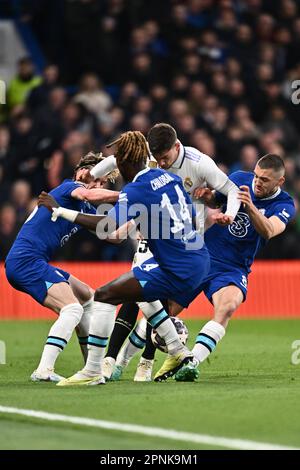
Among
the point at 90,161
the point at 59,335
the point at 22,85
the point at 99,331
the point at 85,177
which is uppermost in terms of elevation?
the point at 22,85

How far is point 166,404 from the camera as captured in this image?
7938mm

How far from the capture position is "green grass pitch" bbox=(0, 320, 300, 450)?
6.74m

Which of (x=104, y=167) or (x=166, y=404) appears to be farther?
(x=104, y=167)

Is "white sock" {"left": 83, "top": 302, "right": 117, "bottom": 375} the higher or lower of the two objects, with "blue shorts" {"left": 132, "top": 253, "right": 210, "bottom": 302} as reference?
lower

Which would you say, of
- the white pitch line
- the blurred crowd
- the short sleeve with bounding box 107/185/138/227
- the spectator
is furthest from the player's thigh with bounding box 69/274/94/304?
the spectator

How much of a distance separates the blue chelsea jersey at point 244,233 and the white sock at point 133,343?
0.92 m

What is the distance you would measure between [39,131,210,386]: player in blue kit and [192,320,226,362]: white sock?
493 mm


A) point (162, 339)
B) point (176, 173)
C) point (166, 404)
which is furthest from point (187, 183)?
point (166, 404)

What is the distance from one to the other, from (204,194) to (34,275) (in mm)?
1585

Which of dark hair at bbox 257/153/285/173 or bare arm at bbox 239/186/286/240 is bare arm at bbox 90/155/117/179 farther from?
dark hair at bbox 257/153/285/173

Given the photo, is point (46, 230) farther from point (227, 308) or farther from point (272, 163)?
point (272, 163)

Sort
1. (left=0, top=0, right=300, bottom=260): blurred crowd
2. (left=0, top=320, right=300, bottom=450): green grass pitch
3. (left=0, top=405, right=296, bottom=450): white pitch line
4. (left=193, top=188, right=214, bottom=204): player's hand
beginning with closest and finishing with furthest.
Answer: (left=0, top=405, right=296, bottom=450): white pitch line → (left=0, top=320, right=300, bottom=450): green grass pitch → (left=193, top=188, right=214, bottom=204): player's hand → (left=0, top=0, right=300, bottom=260): blurred crowd
